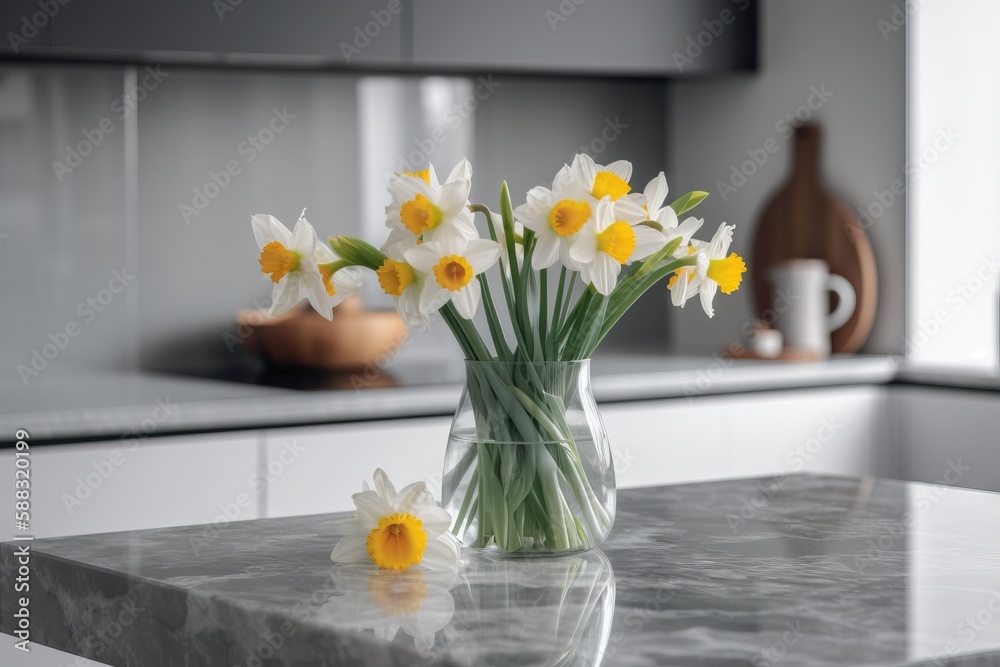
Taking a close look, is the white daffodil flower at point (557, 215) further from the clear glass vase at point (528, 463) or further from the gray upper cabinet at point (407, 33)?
the gray upper cabinet at point (407, 33)

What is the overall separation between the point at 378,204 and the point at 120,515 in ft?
3.70

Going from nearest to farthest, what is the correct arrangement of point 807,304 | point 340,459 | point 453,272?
point 453,272
point 340,459
point 807,304

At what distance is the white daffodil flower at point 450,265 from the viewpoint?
37.3 inches

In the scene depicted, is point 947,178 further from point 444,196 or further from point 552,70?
point 444,196

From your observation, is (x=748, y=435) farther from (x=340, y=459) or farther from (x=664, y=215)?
(x=664, y=215)

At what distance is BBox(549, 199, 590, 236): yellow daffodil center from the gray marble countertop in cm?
114

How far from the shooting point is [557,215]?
960 mm

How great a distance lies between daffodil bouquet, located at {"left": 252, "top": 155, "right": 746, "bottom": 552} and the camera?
0.96 metres

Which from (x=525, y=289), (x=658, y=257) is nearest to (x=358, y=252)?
(x=525, y=289)

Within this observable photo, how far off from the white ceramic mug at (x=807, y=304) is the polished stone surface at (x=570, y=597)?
1.55 m

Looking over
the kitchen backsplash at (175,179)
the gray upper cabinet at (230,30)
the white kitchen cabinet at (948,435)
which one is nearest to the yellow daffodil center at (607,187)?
the gray upper cabinet at (230,30)

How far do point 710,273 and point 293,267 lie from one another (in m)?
0.34

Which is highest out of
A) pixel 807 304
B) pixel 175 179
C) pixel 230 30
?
pixel 230 30

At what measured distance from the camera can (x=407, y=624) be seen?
810mm
